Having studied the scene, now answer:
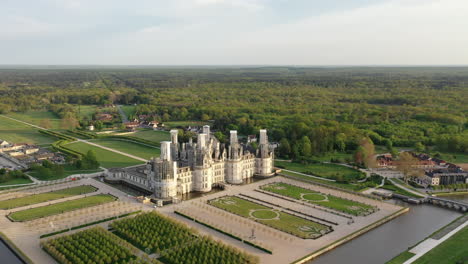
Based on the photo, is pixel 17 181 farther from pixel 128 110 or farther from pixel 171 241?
pixel 128 110

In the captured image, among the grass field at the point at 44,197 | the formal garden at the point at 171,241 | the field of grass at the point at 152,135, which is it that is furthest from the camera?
the field of grass at the point at 152,135

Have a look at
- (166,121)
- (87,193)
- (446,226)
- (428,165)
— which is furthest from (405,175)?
(166,121)

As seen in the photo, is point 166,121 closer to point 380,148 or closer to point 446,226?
point 380,148

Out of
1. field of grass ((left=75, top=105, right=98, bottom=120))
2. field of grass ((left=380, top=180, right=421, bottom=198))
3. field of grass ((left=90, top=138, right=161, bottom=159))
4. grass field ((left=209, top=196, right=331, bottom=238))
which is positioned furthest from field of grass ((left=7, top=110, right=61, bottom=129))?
field of grass ((left=380, top=180, right=421, bottom=198))

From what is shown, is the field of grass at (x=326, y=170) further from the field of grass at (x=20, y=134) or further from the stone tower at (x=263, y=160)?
the field of grass at (x=20, y=134)

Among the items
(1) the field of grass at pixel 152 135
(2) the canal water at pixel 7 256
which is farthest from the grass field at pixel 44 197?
(1) the field of grass at pixel 152 135

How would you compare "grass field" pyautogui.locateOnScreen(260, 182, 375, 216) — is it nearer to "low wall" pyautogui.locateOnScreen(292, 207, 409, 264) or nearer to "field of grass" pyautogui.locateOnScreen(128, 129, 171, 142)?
"low wall" pyautogui.locateOnScreen(292, 207, 409, 264)
